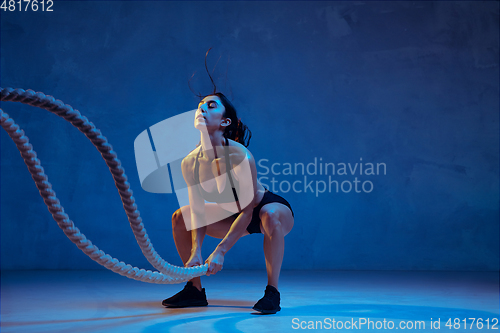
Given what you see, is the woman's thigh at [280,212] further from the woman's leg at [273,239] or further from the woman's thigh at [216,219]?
the woman's thigh at [216,219]

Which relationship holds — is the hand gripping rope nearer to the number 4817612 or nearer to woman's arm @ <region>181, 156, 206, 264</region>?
woman's arm @ <region>181, 156, 206, 264</region>

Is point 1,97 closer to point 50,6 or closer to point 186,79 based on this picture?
point 186,79

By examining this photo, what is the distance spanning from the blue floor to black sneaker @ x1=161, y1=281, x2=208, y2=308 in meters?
0.05

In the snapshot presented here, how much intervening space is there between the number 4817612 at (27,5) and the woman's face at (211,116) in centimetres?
230

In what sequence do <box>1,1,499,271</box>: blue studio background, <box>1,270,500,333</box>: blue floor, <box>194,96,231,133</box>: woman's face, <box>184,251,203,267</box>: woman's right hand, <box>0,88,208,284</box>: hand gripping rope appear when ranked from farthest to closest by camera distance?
<box>1,1,499,271</box>: blue studio background < <box>194,96,231,133</box>: woman's face < <box>184,251,203,267</box>: woman's right hand < <box>1,270,500,333</box>: blue floor < <box>0,88,208,284</box>: hand gripping rope

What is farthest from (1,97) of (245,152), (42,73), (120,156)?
(42,73)

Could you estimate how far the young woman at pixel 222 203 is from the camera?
177 centimetres

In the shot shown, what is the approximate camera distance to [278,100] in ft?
11.4

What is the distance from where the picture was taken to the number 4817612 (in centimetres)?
348

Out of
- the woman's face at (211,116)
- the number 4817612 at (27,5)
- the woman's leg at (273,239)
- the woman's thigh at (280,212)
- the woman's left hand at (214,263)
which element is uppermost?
the number 4817612 at (27,5)

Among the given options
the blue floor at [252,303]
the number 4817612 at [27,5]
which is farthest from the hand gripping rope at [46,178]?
the number 4817612 at [27,5]

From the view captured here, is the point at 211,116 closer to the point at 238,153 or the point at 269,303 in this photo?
the point at 238,153

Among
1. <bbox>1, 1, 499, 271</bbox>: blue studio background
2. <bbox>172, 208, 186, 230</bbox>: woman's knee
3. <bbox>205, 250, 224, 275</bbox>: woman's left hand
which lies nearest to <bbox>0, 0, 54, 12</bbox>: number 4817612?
<bbox>1, 1, 499, 271</bbox>: blue studio background

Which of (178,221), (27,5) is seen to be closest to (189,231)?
(178,221)
